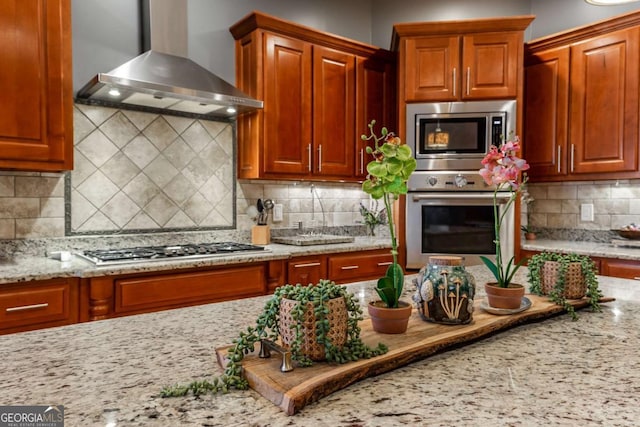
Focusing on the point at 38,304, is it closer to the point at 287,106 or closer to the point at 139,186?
the point at 139,186

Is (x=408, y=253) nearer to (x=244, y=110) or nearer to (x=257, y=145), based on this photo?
(x=257, y=145)

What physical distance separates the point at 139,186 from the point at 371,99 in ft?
6.28

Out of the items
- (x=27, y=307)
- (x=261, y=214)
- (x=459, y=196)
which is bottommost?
(x=27, y=307)

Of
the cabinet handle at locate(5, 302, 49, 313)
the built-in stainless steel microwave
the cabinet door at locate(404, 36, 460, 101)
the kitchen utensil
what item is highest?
the cabinet door at locate(404, 36, 460, 101)

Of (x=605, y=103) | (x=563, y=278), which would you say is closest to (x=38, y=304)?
(x=563, y=278)

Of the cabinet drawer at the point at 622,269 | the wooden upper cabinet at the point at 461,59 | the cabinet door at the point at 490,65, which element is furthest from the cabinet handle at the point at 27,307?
the cabinet drawer at the point at 622,269

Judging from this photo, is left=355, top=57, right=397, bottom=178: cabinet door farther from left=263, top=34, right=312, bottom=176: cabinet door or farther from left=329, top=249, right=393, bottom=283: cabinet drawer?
left=329, top=249, right=393, bottom=283: cabinet drawer

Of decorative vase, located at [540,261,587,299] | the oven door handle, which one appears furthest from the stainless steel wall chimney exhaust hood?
decorative vase, located at [540,261,587,299]

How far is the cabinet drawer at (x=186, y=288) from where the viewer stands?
2.19 metres

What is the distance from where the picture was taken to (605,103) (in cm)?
310

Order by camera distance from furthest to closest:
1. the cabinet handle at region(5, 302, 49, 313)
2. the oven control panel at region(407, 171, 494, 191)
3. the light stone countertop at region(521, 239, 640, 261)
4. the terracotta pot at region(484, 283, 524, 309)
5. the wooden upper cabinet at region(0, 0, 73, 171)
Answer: the oven control panel at region(407, 171, 494, 191) < the light stone countertop at region(521, 239, 640, 261) < the wooden upper cabinet at region(0, 0, 73, 171) < the cabinet handle at region(5, 302, 49, 313) < the terracotta pot at region(484, 283, 524, 309)

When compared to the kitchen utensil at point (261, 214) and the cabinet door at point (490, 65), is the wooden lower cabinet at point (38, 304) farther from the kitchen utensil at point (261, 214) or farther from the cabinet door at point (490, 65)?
the cabinet door at point (490, 65)

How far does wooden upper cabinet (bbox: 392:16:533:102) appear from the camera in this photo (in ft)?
10.7

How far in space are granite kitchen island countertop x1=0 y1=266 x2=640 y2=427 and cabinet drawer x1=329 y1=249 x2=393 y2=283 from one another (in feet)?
6.29
